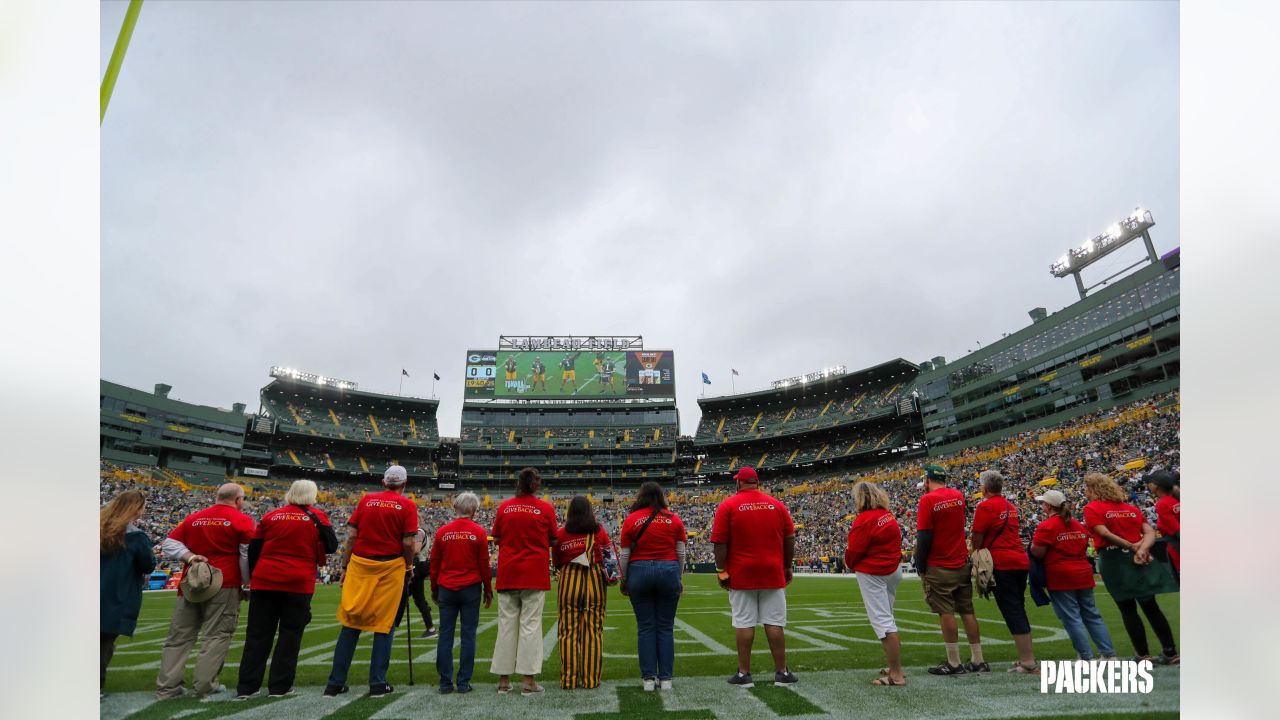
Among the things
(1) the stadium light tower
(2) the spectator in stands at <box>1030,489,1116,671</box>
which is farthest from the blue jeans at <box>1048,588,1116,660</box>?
(1) the stadium light tower

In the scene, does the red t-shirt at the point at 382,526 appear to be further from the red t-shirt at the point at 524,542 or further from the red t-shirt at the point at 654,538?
the red t-shirt at the point at 654,538

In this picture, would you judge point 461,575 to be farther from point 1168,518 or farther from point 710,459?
point 710,459

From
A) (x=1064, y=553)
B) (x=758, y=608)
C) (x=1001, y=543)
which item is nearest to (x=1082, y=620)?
(x=1064, y=553)

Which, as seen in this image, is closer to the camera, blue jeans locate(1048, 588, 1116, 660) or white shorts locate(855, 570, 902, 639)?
white shorts locate(855, 570, 902, 639)

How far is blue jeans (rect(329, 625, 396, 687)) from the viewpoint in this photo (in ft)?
15.2

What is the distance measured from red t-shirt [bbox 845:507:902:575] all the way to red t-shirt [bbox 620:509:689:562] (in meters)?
1.49

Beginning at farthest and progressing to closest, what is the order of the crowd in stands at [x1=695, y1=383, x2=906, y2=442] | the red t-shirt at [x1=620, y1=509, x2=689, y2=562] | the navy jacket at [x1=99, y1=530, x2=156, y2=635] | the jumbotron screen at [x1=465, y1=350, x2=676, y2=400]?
the jumbotron screen at [x1=465, y1=350, x2=676, y2=400]
the crowd in stands at [x1=695, y1=383, x2=906, y2=442]
the red t-shirt at [x1=620, y1=509, x2=689, y2=562]
the navy jacket at [x1=99, y1=530, x2=156, y2=635]

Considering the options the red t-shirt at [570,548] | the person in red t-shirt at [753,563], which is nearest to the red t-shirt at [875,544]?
the person in red t-shirt at [753,563]

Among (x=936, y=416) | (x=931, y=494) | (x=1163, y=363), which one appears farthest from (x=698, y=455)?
(x=931, y=494)

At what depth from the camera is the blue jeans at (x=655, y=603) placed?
4.83 m

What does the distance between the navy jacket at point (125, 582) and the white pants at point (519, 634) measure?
267 centimetres

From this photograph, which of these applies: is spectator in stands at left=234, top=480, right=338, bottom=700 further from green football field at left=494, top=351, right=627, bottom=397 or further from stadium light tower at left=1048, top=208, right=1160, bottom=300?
green football field at left=494, top=351, right=627, bottom=397

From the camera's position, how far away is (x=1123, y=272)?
1594 inches

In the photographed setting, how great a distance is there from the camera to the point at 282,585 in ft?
16.0
